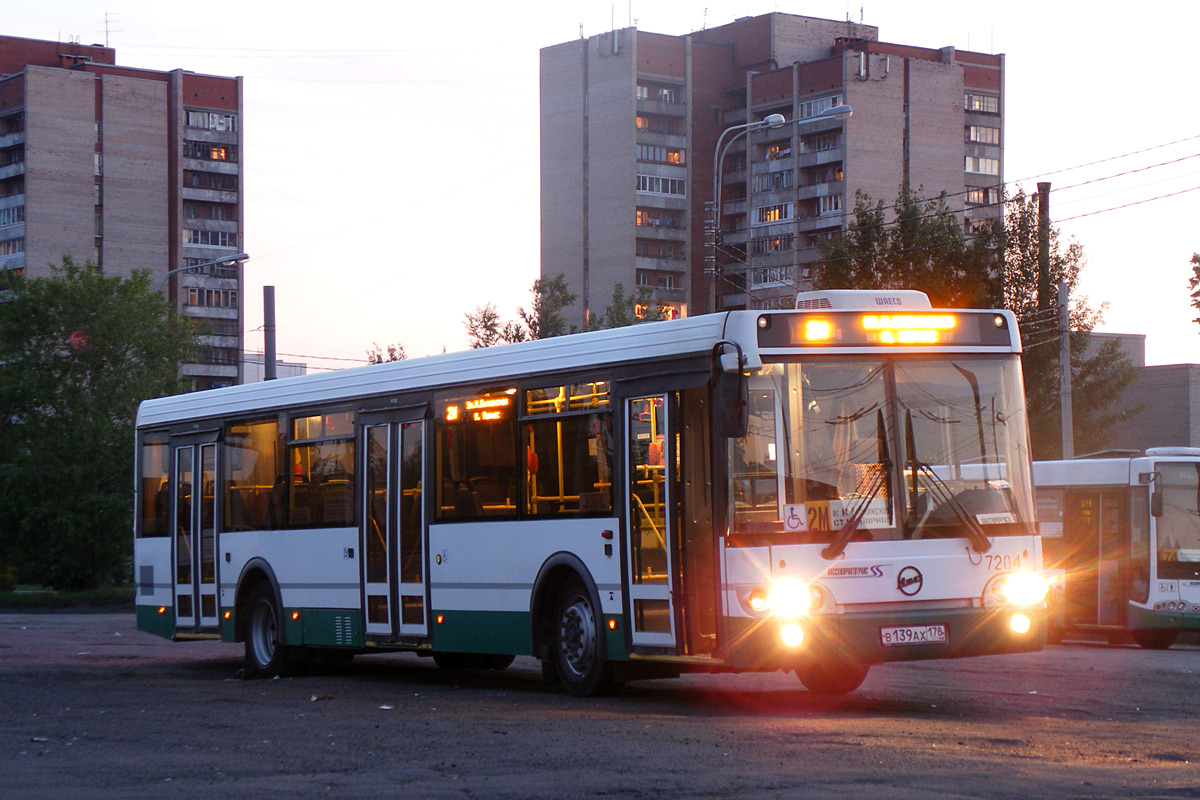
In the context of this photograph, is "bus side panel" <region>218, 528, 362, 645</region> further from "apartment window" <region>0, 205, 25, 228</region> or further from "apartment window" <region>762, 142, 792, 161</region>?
"apartment window" <region>0, 205, 25, 228</region>

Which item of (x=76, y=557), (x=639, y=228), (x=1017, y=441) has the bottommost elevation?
(x=76, y=557)

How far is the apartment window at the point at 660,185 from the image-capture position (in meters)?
103

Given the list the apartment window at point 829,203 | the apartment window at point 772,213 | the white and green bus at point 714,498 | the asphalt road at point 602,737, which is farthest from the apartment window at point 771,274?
the white and green bus at point 714,498

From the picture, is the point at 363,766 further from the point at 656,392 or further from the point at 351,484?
the point at 351,484

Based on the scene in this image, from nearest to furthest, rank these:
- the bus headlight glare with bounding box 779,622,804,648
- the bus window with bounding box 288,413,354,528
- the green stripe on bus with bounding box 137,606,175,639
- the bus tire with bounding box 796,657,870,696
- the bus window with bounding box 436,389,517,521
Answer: the bus headlight glare with bounding box 779,622,804,648
the bus tire with bounding box 796,657,870,696
the bus window with bounding box 436,389,517,521
the bus window with bounding box 288,413,354,528
the green stripe on bus with bounding box 137,606,175,639

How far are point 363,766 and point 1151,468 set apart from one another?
17.5m

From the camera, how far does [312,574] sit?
56.0 feet

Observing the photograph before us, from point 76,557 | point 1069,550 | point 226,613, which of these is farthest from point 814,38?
point 226,613

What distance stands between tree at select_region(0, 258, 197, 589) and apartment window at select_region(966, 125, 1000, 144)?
74238 mm

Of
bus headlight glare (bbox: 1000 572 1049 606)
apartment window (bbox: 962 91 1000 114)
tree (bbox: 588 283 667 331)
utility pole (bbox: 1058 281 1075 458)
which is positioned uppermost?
apartment window (bbox: 962 91 1000 114)

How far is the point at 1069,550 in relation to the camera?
2534 cm

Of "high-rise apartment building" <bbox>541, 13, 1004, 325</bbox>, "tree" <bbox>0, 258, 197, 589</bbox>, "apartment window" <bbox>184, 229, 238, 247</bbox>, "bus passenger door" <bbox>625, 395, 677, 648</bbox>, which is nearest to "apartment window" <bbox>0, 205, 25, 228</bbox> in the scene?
"apartment window" <bbox>184, 229, 238, 247</bbox>

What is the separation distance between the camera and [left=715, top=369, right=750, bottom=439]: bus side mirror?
11180 millimetres

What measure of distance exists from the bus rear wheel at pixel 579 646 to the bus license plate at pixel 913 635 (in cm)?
244
